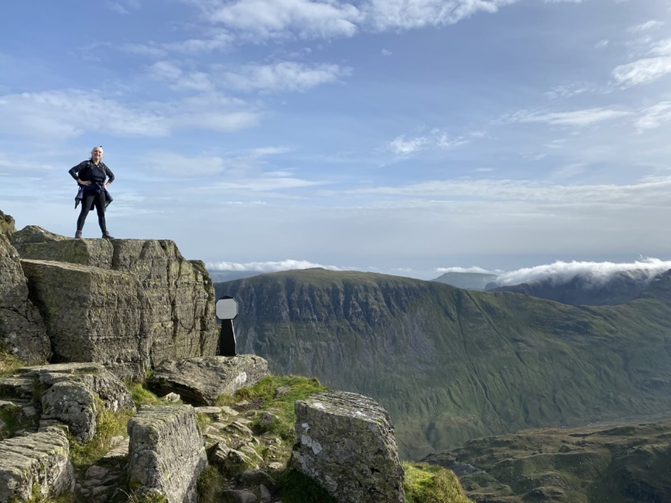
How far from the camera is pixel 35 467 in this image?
29.8ft

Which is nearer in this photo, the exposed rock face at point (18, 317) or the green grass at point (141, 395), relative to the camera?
the exposed rock face at point (18, 317)

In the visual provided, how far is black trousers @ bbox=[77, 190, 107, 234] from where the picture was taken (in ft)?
69.8

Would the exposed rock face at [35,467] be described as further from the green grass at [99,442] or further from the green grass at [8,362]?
the green grass at [8,362]

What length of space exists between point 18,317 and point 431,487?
14.9m

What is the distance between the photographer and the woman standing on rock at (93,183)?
2080 cm

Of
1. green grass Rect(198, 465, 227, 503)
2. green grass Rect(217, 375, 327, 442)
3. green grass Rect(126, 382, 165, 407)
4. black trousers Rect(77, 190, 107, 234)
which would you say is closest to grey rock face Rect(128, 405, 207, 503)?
green grass Rect(198, 465, 227, 503)

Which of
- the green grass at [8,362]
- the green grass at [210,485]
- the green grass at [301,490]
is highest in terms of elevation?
the green grass at [8,362]

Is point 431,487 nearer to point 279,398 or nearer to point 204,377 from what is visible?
point 279,398

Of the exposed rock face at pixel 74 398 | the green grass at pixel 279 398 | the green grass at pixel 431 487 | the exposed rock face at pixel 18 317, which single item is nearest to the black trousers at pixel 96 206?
the exposed rock face at pixel 18 317

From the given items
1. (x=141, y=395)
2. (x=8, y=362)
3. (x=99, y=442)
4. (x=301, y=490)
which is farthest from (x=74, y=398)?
(x=301, y=490)

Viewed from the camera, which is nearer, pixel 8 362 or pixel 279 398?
pixel 8 362

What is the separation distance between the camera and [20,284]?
1617 cm

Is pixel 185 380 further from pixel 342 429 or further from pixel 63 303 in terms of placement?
pixel 342 429

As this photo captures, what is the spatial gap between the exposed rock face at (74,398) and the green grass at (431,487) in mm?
9239
